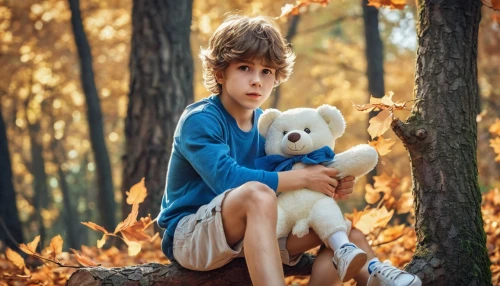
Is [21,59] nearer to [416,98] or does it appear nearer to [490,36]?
[490,36]

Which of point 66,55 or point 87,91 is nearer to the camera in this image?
point 87,91

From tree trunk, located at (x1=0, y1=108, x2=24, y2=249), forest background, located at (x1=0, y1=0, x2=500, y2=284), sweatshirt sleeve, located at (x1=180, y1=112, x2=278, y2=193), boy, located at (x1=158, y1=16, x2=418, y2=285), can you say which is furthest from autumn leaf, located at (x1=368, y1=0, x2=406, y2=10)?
tree trunk, located at (x1=0, y1=108, x2=24, y2=249)

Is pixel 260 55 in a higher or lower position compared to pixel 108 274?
higher

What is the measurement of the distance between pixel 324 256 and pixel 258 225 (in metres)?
0.45

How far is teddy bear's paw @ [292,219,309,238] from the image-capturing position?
2502mm

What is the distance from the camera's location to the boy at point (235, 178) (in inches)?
89.8

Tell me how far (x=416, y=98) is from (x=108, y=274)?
164cm

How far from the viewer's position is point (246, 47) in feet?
8.55

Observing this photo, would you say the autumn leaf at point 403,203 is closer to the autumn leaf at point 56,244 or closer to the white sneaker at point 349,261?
the white sneaker at point 349,261

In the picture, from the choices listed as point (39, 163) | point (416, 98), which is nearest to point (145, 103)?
point (416, 98)

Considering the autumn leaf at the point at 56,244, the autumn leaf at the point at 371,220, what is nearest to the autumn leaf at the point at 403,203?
the autumn leaf at the point at 371,220

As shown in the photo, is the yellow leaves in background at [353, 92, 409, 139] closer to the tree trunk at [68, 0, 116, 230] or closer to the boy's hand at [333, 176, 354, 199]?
the boy's hand at [333, 176, 354, 199]

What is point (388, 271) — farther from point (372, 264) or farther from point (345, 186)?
point (345, 186)

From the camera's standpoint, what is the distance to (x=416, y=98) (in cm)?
276
